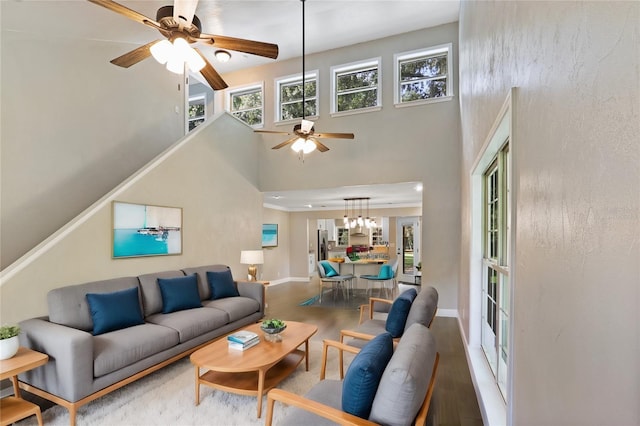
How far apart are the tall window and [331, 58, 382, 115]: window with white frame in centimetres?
357

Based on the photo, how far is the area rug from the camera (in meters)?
2.45

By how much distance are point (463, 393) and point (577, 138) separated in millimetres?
2733

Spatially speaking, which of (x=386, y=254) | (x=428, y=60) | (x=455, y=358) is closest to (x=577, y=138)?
(x=455, y=358)

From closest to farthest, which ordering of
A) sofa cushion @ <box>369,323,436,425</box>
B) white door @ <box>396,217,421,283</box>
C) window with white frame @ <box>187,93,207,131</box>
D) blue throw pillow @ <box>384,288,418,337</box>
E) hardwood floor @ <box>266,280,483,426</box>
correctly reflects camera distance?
sofa cushion @ <box>369,323,436,425</box>, hardwood floor @ <box>266,280,483,426</box>, blue throw pillow @ <box>384,288,418,337</box>, window with white frame @ <box>187,93,207,131</box>, white door @ <box>396,217,421,283</box>

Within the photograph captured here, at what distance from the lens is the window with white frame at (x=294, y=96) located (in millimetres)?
6777

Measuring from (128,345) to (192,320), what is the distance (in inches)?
32.1

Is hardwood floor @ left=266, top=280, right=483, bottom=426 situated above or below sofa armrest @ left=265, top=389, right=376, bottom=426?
below

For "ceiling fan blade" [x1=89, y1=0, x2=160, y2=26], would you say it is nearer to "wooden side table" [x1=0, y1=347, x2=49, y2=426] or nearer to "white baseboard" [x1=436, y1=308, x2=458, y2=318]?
"wooden side table" [x1=0, y1=347, x2=49, y2=426]

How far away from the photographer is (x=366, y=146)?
6215mm

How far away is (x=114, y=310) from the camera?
315 cm

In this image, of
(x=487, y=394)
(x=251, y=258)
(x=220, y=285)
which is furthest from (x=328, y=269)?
(x=487, y=394)

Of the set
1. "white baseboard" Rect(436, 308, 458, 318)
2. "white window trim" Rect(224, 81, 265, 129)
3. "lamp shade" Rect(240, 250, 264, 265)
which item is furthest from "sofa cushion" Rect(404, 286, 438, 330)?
"white window trim" Rect(224, 81, 265, 129)

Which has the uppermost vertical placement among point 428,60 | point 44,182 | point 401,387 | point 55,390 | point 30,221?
point 428,60

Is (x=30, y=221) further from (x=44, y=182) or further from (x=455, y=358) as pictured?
(x=455, y=358)
